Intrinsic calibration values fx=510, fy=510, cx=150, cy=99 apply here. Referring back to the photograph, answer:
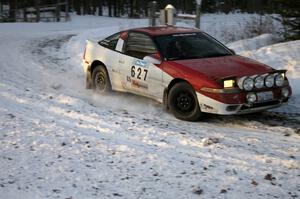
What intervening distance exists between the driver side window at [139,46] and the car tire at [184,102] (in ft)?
3.08

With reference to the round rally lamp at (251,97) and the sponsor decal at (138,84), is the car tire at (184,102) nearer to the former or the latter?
the sponsor decal at (138,84)

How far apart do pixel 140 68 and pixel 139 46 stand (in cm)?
53

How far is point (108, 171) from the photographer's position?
18.1ft

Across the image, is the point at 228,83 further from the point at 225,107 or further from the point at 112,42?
the point at 112,42

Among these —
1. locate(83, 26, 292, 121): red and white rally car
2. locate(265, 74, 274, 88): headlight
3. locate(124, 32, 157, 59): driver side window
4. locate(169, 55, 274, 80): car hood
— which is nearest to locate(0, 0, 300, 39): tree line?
locate(83, 26, 292, 121): red and white rally car

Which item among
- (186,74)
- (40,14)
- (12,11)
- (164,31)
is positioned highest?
(12,11)

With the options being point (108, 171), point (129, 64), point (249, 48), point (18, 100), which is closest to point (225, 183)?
point (108, 171)

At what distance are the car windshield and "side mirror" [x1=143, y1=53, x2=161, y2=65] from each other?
116 mm

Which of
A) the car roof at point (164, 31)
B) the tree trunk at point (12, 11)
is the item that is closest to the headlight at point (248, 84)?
the car roof at point (164, 31)

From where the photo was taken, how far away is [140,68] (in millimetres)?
8570

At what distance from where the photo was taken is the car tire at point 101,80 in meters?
9.59

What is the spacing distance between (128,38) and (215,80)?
238 cm

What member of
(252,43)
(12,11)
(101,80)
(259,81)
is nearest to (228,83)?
(259,81)

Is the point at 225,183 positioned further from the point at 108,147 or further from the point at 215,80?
the point at 215,80
